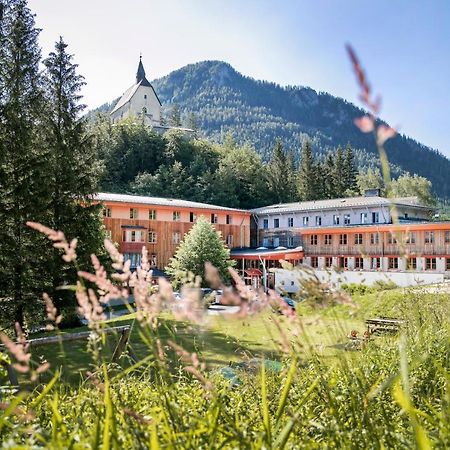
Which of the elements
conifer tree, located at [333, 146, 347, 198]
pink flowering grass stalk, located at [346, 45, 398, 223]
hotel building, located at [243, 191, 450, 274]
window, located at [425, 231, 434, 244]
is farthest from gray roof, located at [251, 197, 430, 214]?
pink flowering grass stalk, located at [346, 45, 398, 223]

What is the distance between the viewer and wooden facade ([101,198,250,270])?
39.2 m

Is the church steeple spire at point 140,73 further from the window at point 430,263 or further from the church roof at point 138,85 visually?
the window at point 430,263

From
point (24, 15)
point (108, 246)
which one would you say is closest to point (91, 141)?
point (24, 15)

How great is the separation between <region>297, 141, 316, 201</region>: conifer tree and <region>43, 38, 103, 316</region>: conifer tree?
46.4 meters

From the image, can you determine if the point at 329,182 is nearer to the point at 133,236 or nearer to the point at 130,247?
the point at 133,236

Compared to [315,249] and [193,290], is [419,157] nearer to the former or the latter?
[315,249]

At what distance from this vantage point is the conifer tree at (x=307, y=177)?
6531cm

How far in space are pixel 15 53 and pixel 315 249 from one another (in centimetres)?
2993

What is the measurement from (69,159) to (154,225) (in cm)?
2052

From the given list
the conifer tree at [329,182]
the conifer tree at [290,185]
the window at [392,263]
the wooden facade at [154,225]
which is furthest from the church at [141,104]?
the window at [392,263]

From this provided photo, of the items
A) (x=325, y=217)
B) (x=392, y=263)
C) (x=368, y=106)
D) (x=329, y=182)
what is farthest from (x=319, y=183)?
(x=368, y=106)

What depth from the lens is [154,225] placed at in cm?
4122

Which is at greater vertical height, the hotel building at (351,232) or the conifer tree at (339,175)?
the conifer tree at (339,175)

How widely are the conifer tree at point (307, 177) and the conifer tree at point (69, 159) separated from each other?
1826 inches
